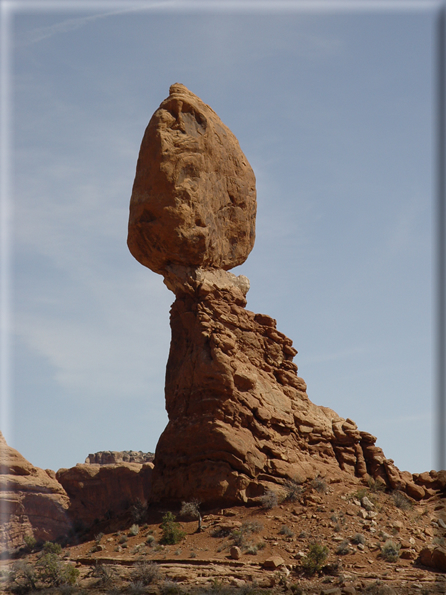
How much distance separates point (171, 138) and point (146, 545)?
15627 millimetres

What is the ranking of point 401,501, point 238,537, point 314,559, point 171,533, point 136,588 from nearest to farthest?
1. point 136,588
2. point 314,559
3. point 238,537
4. point 171,533
5. point 401,501

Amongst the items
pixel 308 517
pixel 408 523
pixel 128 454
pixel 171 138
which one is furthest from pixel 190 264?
pixel 128 454

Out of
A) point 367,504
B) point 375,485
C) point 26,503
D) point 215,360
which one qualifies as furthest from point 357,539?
point 26,503

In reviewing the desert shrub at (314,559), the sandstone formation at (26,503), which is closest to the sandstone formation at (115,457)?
the sandstone formation at (26,503)

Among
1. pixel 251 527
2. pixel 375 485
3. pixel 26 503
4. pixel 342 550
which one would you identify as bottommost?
pixel 342 550

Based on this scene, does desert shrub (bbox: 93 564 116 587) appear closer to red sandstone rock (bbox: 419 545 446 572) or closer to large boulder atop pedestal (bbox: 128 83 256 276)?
red sandstone rock (bbox: 419 545 446 572)

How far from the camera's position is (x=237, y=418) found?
89.1 ft

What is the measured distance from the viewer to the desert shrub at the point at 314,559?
72.0ft

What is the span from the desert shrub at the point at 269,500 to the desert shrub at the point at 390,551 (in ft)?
13.0

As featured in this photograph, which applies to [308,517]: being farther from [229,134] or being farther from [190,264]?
[229,134]

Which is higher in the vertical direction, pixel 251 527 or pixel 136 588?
pixel 251 527

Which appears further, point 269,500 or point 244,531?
point 269,500

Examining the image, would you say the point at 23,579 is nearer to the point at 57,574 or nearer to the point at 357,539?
the point at 57,574

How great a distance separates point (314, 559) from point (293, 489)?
4.14m
